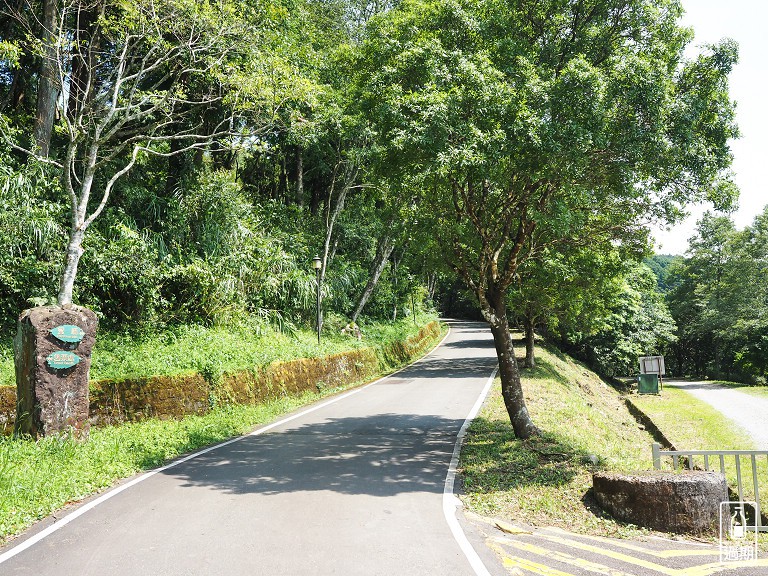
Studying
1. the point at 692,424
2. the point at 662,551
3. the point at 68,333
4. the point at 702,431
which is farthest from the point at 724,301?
the point at 68,333

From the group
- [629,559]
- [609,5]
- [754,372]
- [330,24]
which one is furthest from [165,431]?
[754,372]

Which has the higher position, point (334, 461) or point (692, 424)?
point (334, 461)

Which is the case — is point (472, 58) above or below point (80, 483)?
above

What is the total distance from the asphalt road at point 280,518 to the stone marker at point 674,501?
210 cm

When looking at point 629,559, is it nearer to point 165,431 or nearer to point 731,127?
point 731,127

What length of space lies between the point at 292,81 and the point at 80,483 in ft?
36.1

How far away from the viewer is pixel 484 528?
21.4 ft

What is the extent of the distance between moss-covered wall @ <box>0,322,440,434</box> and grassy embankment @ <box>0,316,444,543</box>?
26 cm

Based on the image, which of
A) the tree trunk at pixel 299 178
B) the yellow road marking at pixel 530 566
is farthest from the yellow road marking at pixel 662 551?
the tree trunk at pixel 299 178

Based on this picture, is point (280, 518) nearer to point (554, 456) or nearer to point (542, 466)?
point (542, 466)

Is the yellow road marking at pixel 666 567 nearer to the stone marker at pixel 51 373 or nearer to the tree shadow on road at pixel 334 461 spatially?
the tree shadow on road at pixel 334 461

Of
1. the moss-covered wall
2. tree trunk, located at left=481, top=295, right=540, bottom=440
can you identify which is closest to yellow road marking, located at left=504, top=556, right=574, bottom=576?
tree trunk, located at left=481, top=295, right=540, bottom=440

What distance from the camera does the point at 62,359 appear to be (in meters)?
9.14

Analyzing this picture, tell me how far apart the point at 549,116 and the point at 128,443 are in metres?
8.82
